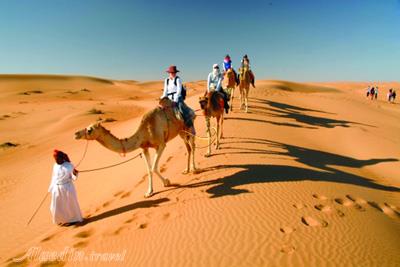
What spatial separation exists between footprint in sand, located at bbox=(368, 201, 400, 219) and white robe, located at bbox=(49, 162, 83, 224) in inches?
288

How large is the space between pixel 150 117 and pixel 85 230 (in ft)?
10.00

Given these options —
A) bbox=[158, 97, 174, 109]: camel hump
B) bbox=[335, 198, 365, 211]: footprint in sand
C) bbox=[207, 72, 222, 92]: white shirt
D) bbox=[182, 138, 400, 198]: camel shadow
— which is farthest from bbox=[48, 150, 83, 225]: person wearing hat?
bbox=[335, 198, 365, 211]: footprint in sand

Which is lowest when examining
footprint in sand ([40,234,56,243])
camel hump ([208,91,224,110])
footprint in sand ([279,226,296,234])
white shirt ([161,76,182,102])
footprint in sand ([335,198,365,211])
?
footprint in sand ([40,234,56,243])

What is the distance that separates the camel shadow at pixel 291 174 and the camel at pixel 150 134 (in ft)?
4.13

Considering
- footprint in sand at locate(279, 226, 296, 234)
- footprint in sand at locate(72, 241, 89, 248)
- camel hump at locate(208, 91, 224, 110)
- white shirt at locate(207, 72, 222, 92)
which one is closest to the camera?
footprint in sand at locate(279, 226, 296, 234)

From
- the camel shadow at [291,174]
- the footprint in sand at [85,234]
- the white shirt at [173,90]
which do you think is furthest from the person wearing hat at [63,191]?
the white shirt at [173,90]

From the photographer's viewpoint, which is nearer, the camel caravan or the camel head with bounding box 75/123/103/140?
the camel head with bounding box 75/123/103/140

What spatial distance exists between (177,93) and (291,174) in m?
4.10

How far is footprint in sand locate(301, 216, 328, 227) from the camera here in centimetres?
561

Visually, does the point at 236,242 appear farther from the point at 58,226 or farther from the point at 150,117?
the point at 58,226

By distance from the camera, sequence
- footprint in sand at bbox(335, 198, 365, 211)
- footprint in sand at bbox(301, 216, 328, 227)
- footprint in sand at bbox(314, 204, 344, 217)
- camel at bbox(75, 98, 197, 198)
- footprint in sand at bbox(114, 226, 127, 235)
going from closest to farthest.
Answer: footprint in sand at bbox(301, 216, 328, 227), footprint in sand at bbox(114, 226, 127, 235), footprint in sand at bbox(314, 204, 344, 217), camel at bbox(75, 98, 197, 198), footprint in sand at bbox(335, 198, 365, 211)

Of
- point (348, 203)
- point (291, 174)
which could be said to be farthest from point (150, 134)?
point (348, 203)

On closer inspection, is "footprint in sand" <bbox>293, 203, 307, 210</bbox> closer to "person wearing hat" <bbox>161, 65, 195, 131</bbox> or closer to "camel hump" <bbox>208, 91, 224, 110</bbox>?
"person wearing hat" <bbox>161, 65, 195, 131</bbox>

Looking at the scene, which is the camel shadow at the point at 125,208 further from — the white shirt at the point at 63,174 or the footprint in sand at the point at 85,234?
the white shirt at the point at 63,174
